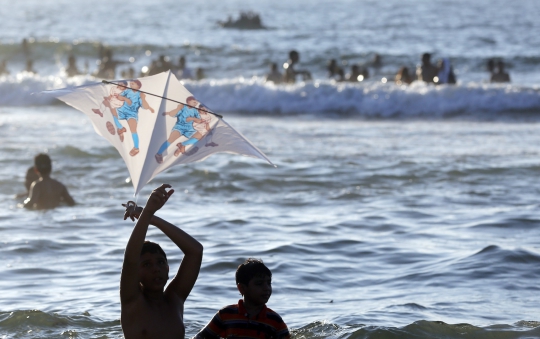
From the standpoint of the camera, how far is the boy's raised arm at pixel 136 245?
4129mm

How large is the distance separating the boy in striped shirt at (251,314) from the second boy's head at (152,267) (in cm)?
39

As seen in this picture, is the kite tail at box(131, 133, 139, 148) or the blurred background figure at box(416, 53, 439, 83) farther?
the blurred background figure at box(416, 53, 439, 83)

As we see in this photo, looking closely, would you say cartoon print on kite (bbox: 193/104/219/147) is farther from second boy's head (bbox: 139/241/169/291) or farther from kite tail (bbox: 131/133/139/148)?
second boy's head (bbox: 139/241/169/291)

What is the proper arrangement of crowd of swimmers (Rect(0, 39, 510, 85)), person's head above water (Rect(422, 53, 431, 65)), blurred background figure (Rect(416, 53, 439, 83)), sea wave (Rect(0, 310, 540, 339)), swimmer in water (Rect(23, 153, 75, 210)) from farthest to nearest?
1. crowd of swimmers (Rect(0, 39, 510, 85))
2. blurred background figure (Rect(416, 53, 439, 83))
3. person's head above water (Rect(422, 53, 431, 65))
4. swimmer in water (Rect(23, 153, 75, 210))
5. sea wave (Rect(0, 310, 540, 339))

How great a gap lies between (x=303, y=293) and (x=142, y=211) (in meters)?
3.21

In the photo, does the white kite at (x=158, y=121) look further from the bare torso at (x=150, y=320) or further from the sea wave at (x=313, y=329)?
the sea wave at (x=313, y=329)

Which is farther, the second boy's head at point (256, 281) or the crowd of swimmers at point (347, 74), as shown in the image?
the crowd of swimmers at point (347, 74)

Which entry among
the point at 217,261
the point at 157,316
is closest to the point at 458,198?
the point at 217,261

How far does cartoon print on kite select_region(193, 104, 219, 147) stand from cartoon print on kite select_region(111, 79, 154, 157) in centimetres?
28

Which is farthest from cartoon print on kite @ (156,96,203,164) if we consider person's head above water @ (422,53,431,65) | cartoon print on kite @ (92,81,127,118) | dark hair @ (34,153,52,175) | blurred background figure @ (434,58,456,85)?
blurred background figure @ (434,58,456,85)

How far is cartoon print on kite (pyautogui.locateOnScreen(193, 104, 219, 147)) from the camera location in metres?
4.90

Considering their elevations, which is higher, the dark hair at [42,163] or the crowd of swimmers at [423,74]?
the crowd of swimmers at [423,74]

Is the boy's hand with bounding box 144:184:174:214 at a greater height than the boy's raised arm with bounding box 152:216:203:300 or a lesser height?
greater

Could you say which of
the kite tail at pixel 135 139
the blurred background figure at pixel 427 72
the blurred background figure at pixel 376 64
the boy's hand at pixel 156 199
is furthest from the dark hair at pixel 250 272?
the blurred background figure at pixel 376 64
